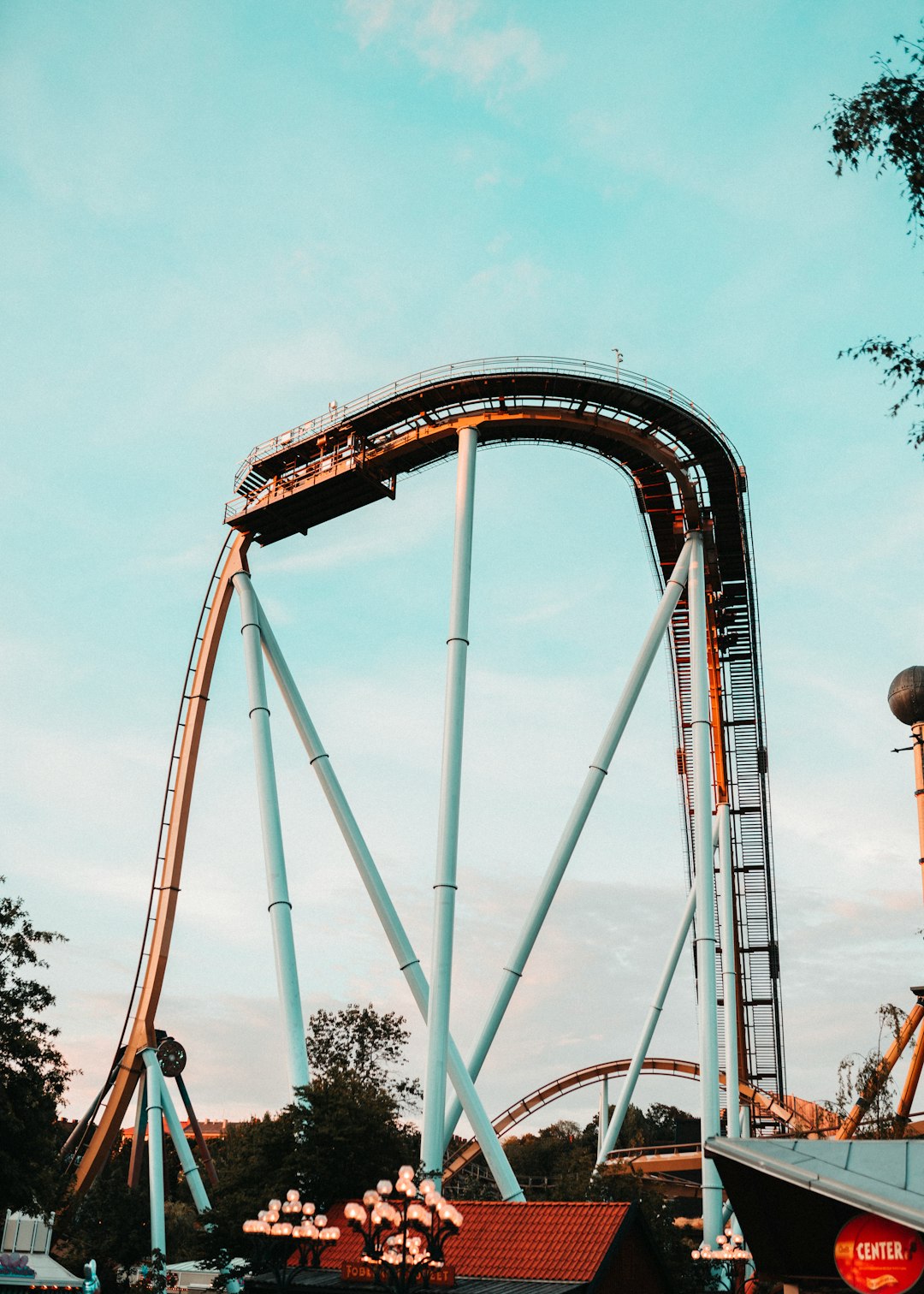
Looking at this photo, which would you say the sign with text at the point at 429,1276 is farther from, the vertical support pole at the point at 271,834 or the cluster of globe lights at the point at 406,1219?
the vertical support pole at the point at 271,834

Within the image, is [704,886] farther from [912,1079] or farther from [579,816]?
[912,1079]

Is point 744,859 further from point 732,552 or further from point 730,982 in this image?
point 732,552

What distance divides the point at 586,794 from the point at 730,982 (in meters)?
7.08

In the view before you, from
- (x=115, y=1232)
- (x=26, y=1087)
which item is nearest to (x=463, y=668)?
(x=26, y=1087)

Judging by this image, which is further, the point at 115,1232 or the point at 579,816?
the point at 115,1232

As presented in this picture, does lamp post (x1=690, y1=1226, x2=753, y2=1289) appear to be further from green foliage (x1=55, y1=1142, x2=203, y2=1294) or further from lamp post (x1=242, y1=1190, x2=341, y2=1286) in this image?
green foliage (x1=55, y1=1142, x2=203, y2=1294)

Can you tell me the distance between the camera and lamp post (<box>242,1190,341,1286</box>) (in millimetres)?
Answer: 15383

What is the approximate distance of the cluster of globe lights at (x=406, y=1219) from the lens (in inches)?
542

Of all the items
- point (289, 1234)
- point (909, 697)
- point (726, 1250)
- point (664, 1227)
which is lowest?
point (664, 1227)

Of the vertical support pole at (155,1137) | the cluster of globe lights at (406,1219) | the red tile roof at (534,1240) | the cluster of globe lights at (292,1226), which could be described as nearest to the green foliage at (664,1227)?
the red tile roof at (534,1240)

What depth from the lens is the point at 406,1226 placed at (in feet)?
45.8

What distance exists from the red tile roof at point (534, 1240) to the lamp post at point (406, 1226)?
4.16 ft

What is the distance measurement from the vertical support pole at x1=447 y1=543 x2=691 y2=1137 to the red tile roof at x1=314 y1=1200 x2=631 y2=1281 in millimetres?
3102

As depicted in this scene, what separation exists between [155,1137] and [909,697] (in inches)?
903
